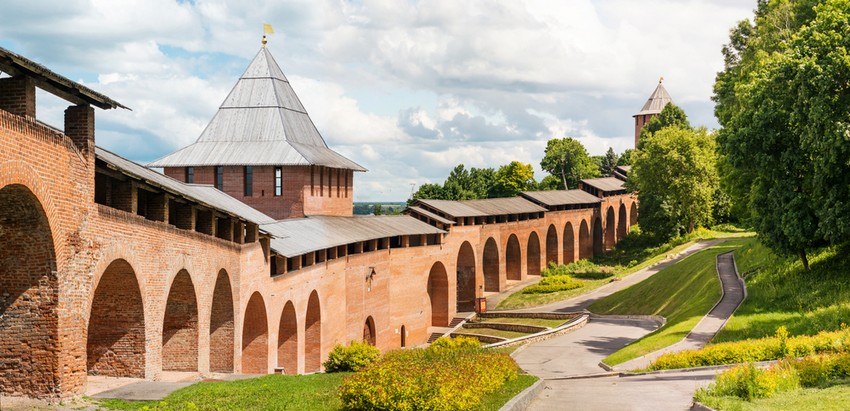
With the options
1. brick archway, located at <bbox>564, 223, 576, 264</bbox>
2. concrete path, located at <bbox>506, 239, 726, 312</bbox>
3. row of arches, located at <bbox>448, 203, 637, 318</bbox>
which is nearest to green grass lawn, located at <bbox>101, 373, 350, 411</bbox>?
row of arches, located at <bbox>448, 203, 637, 318</bbox>

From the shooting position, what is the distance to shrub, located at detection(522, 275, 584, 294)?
4550cm

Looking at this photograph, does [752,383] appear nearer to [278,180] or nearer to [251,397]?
[251,397]

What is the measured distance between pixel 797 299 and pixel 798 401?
40.1ft

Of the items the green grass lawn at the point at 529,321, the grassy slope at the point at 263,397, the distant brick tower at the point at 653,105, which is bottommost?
the green grass lawn at the point at 529,321

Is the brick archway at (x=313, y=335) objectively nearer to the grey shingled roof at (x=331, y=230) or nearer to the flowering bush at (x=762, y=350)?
the grey shingled roof at (x=331, y=230)

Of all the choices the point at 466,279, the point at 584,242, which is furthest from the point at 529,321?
the point at 584,242

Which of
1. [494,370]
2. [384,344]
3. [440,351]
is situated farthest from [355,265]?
[494,370]

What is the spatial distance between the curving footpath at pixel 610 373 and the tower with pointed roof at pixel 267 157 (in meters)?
12.0

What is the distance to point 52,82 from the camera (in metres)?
12.4

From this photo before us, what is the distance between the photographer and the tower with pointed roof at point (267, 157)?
1346 inches

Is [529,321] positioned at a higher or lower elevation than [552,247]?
lower

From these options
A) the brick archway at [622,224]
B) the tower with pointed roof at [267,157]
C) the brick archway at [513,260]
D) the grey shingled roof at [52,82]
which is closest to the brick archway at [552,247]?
the brick archway at [513,260]

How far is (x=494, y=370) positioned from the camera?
1579cm

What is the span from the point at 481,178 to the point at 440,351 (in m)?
63.1
